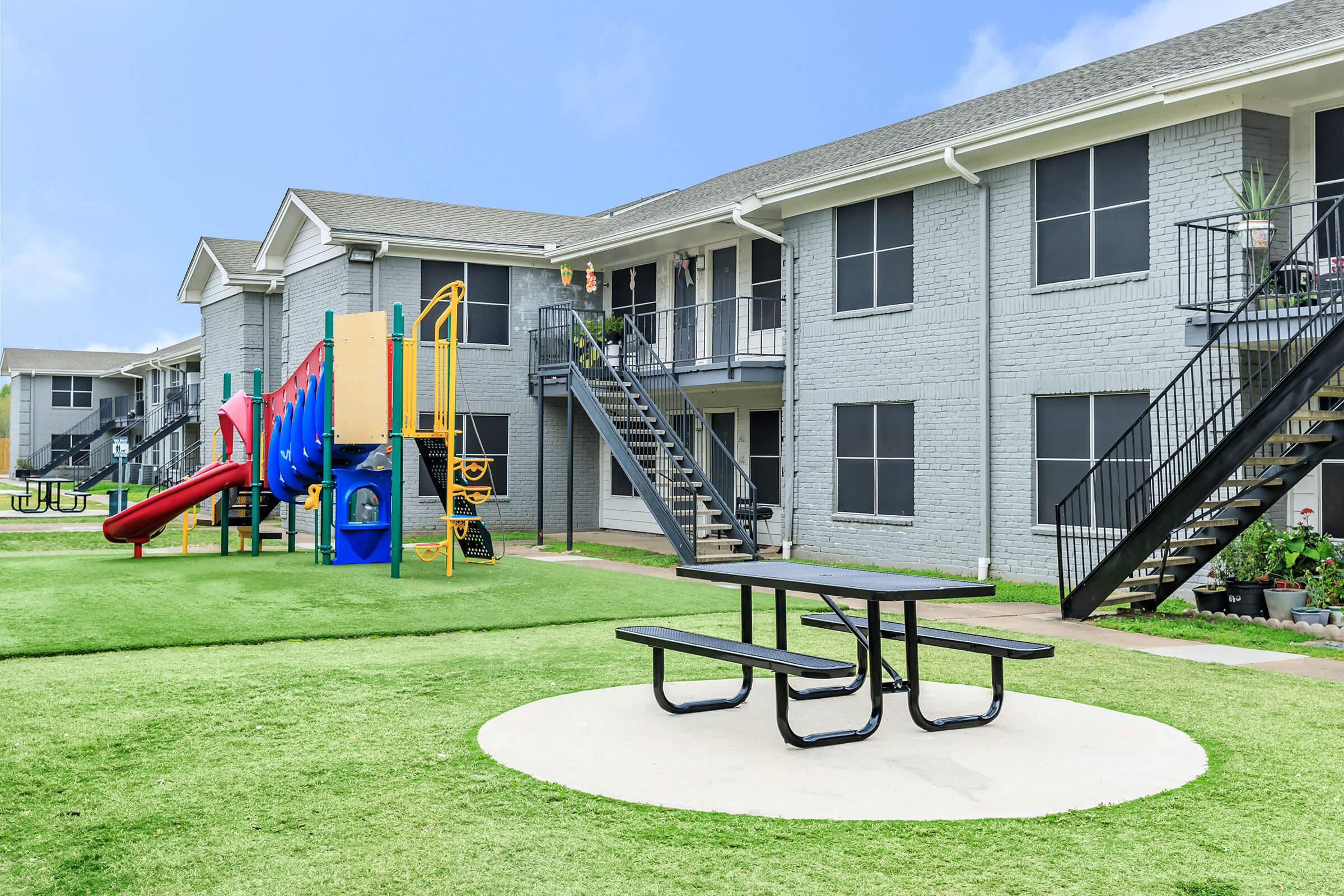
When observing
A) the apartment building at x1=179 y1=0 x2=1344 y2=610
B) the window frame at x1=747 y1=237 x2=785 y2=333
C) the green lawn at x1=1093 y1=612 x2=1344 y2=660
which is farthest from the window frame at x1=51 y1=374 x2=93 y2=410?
the green lawn at x1=1093 y1=612 x2=1344 y2=660

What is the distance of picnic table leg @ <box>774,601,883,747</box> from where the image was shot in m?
5.86

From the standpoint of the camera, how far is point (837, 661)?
680cm

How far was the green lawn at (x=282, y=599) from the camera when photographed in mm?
10000

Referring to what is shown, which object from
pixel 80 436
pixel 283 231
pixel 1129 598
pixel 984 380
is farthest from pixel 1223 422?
pixel 80 436

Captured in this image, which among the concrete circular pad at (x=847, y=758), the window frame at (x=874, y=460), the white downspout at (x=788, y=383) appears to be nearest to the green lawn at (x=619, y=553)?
the white downspout at (x=788, y=383)

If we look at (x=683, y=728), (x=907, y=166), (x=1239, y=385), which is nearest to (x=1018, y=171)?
(x=907, y=166)

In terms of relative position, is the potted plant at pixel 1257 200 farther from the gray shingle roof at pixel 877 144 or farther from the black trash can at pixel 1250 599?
the black trash can at pixel 1250 599

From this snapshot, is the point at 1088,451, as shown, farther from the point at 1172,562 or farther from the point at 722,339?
the point at 722,339

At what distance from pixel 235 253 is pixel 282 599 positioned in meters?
21.2

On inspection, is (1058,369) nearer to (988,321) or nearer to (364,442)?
(988,321)

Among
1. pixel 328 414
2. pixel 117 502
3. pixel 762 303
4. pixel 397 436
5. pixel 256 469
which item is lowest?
pixel 117 502

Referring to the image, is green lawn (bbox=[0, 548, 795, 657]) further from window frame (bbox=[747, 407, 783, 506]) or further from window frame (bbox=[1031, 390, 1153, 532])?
window frame (bbox=[747, 407, 783, 506])

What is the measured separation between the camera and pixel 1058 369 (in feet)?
47.1

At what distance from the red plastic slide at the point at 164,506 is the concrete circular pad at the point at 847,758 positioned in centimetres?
1095
